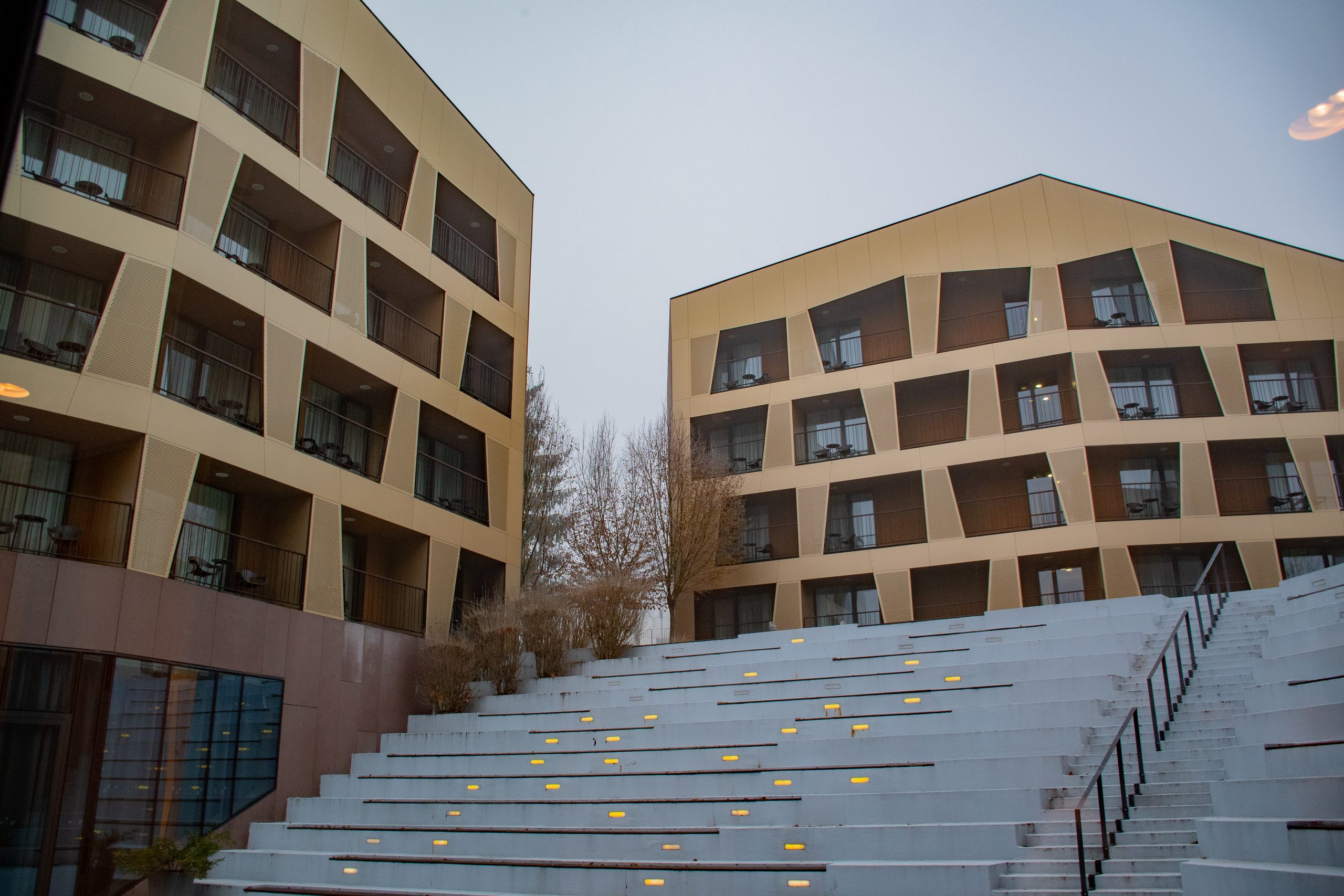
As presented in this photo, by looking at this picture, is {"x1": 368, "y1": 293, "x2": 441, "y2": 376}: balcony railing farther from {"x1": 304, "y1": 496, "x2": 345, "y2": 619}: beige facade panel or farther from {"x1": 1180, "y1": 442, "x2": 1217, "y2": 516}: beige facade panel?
{"x1": 1180, "y1": 442, "x2": 1217, "y2": 516}: beige facade panel

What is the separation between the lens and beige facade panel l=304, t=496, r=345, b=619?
55.0 feet

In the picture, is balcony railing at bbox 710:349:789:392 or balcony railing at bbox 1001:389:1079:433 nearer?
balcony railing at bbox 1001:389:1079:433

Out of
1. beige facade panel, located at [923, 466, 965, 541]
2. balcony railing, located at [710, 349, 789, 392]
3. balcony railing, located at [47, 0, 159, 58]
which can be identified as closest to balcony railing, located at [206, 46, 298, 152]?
balcony railing, located at [47, 0, 159, 58]

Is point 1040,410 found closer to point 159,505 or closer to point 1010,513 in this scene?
point 1010,513

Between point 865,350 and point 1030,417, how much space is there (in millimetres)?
5165

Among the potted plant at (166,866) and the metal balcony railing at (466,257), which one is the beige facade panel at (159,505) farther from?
the metal balcony railing at (466,257)

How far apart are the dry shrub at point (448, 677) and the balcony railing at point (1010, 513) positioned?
14611mm

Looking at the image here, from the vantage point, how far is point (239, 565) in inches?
636

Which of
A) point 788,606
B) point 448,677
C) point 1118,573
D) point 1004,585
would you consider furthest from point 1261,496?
point 448,677

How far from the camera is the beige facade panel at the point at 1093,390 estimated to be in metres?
25.9

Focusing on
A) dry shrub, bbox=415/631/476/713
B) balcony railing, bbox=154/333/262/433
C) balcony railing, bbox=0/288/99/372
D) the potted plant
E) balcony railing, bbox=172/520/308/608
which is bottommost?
the potted plant

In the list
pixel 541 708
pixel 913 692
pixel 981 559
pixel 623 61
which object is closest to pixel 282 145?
pixel 623 61

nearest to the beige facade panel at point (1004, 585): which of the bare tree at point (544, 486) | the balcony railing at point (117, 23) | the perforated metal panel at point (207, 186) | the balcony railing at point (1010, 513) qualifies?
the balcony railing at point (1010, 513)

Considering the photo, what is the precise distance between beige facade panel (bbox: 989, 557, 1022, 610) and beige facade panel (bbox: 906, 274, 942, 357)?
6.35 metres
